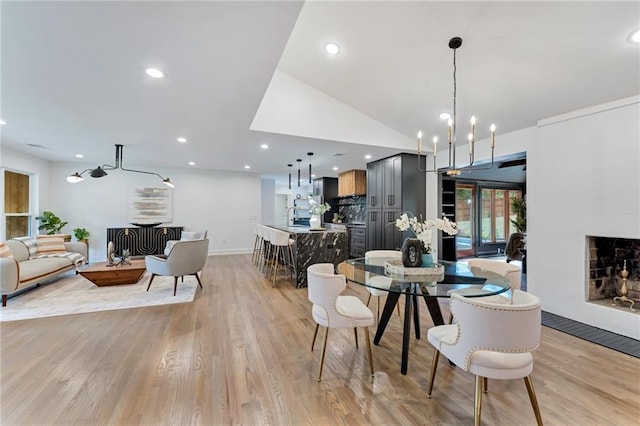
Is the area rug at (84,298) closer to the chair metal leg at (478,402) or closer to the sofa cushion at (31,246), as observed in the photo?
the sofa cushion at (31,246)

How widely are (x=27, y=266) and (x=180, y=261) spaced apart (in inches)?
90.3

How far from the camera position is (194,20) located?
1.79 m

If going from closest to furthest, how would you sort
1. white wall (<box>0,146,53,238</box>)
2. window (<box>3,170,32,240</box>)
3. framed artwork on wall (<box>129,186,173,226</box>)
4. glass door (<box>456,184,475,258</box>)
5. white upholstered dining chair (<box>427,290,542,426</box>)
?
white upholstered dining chair (<box>427,290,542,426</box>)
white wall (<box>0,146,53,238</box>)
window (<box>3,170,32,240</box>)
framed artwork on wall (<box>129,186,173,226</box>)
glass door (<box>456,184,475,258</box>)

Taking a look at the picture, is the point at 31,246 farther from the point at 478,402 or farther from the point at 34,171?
the point at 478,402

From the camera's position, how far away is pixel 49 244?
16.3ft

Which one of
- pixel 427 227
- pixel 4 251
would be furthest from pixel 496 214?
pixel 4 251

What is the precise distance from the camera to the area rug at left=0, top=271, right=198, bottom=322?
3404mm

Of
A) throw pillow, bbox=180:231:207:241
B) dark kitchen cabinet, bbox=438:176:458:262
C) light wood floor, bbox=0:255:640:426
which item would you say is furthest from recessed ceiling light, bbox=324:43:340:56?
throw pillow, bbox=180:231:207:241

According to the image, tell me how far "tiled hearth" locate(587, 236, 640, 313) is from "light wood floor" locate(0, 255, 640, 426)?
922mm

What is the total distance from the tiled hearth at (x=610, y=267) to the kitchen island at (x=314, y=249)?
3.34 m

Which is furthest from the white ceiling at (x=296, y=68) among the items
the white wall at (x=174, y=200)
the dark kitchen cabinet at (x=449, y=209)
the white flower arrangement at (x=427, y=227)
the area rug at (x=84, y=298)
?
the area rug at (x=84, y=298)

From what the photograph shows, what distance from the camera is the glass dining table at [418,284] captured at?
2010 mm

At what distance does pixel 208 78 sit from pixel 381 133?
3171 millimetres

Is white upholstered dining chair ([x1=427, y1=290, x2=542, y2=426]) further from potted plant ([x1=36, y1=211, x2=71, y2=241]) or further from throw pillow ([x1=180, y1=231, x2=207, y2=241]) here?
potted plant ([x1=36, y1=211, x2=71, y2=241])
